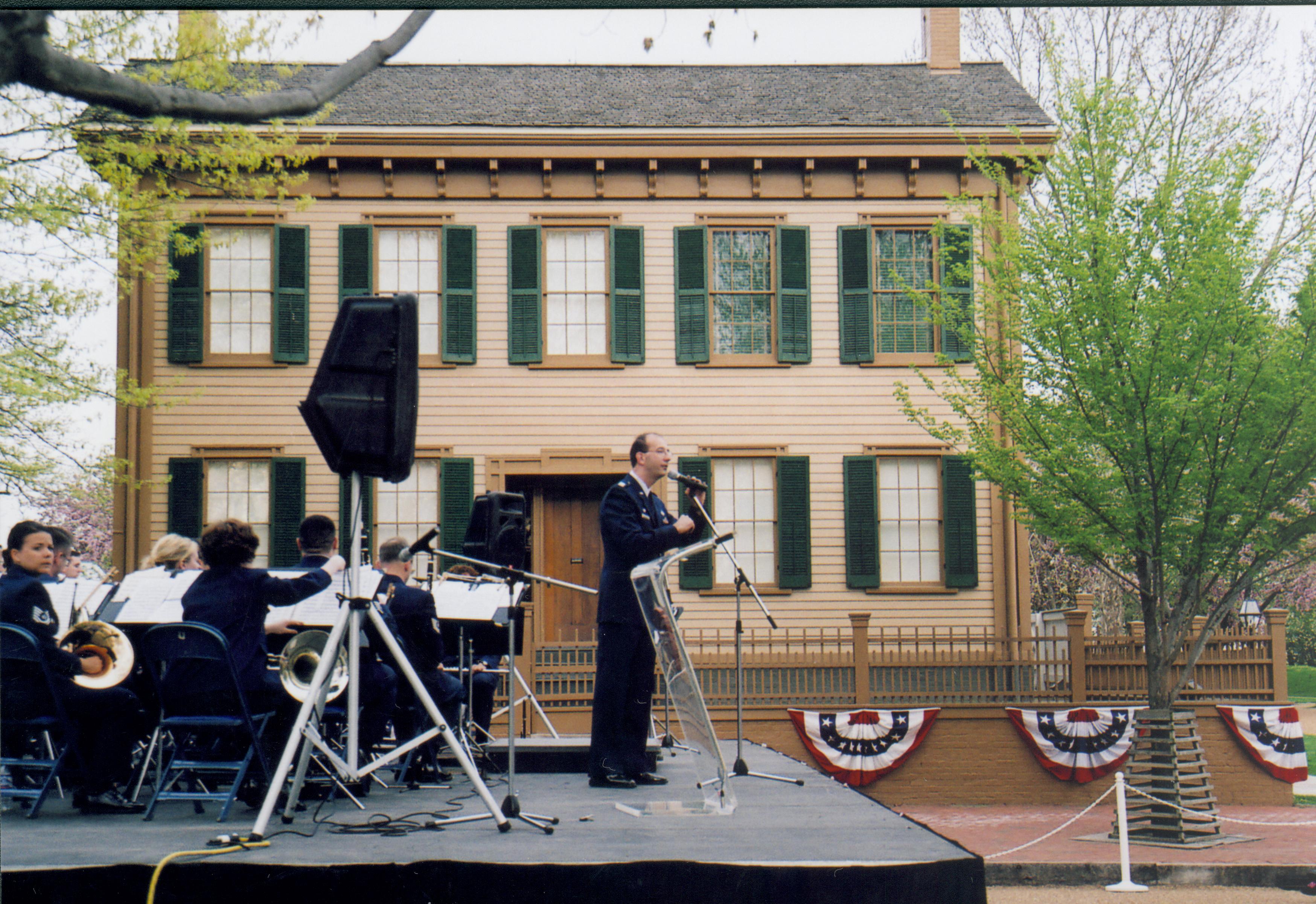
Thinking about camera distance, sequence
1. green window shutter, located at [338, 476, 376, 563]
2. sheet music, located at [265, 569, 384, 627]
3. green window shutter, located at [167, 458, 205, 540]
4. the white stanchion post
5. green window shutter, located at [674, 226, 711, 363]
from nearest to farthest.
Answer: sheet music, located at [265, 569, 384, 627]
the white stanchion post
green window shutter, located at [338, 476, 376, 563]
green window shutter, located at [167, 458, 205, 540]
green window shutter, located at [674, 226, 711, 363]

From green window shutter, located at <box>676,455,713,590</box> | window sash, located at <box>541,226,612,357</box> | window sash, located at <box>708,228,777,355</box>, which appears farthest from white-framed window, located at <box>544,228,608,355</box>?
green window shutter, located at <box>676,455,713,590</box>

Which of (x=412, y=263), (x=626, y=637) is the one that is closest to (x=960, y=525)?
(x=412, y=263)

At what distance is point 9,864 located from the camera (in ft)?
14.0

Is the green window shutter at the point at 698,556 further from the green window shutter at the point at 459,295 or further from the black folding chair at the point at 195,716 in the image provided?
the black folding chair at the point at 195,716

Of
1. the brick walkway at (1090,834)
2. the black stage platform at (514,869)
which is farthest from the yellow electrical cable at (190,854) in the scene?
the brick walkway at (1090,834)

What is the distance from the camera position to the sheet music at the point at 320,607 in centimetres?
688

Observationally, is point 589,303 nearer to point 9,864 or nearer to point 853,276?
point 853,276

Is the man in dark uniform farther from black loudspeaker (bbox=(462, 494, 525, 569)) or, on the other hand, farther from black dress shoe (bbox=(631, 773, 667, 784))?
black loudspeaker (bbox=(462, 494, 525, 569))

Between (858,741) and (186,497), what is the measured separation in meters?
9.33

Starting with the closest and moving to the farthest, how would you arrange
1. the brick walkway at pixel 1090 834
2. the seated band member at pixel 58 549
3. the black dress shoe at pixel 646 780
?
the seated band member at pixel 58 549
the black dress shoe at pixel 646 780
the brick walkway at pixel 1090 834

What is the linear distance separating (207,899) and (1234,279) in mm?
10856

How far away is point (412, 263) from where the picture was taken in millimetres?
17047

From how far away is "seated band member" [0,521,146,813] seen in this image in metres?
5.88

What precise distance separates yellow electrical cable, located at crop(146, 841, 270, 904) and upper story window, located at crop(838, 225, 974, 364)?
13.4 m
